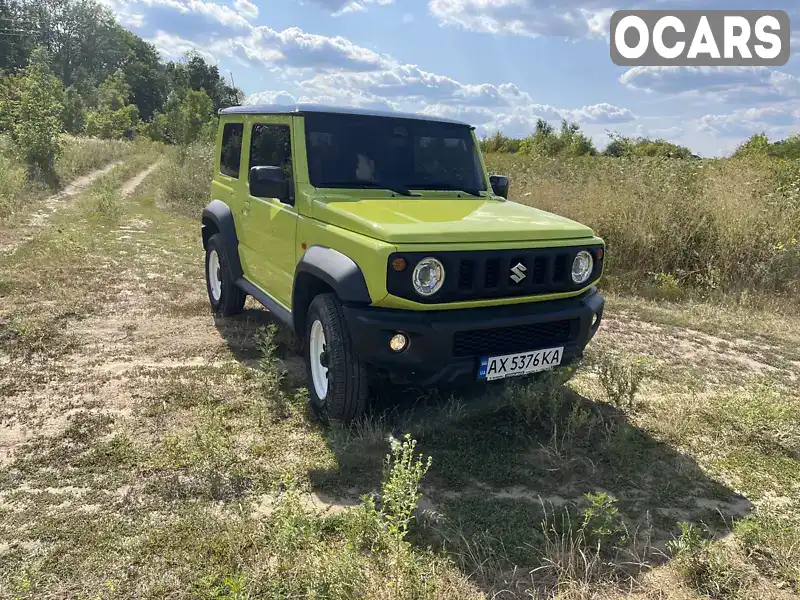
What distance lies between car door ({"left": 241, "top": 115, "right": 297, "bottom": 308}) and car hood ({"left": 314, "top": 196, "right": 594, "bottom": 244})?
0.49 meters

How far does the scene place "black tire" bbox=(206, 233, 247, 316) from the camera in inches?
228

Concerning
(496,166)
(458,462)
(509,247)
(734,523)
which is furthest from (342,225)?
(496,166)

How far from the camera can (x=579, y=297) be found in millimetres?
3914

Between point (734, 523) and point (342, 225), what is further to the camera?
point (342, 225)

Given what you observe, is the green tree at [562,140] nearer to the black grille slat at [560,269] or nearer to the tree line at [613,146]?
the tree line at [613,146]

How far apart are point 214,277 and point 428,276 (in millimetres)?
3776

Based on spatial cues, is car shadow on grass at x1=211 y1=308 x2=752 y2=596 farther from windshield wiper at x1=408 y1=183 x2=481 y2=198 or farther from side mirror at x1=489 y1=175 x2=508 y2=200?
side mirror at x1=489 y1=175 x2=508 y2=200

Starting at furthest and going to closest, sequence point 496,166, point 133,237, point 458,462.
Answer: point 496,166
point 133,237
point 458,462

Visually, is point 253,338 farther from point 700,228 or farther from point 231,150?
point 700,228

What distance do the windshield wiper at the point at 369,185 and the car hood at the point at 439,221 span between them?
0.14 metres

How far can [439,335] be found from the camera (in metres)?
3.23

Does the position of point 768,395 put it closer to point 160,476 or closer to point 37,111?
point 160,476

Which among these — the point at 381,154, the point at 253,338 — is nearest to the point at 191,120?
the point at 253,338

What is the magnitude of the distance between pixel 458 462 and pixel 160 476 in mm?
1657
